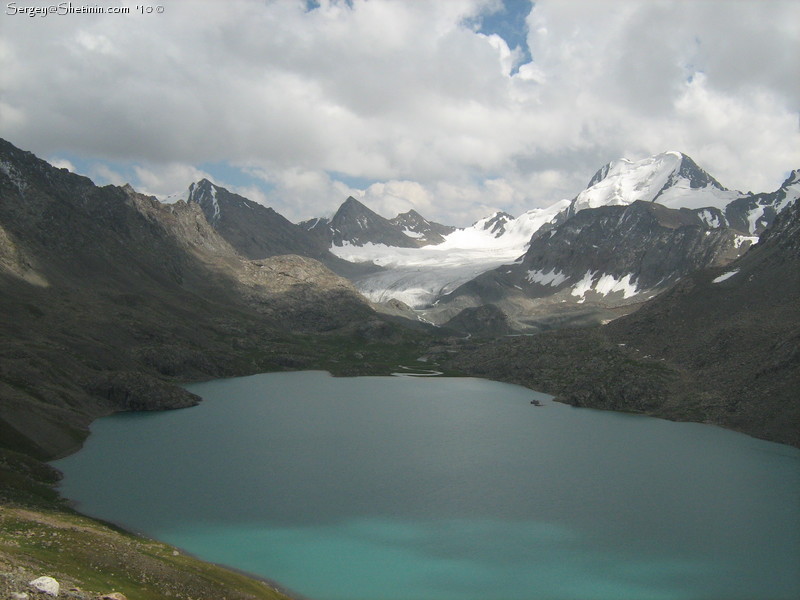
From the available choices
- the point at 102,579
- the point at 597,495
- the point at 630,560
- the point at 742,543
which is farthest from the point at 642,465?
the point at 102,579

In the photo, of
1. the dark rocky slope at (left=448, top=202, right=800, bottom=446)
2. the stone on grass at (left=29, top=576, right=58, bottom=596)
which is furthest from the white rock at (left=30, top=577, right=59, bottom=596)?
the dark rocky slope at (left=448, top=202, right=800, bottom=446)

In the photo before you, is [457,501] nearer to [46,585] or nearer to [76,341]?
[46,585]

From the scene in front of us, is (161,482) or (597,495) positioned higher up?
(597,495)

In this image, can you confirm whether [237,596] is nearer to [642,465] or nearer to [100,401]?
[642,465]

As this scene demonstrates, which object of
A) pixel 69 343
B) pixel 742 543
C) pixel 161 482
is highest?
pixel 69 343

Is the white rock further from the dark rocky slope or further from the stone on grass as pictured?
the dark rocky slope

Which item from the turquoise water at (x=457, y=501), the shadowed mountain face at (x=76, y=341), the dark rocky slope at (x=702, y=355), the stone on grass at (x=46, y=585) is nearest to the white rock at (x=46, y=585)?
the stone on grass at (x=46, y=585)

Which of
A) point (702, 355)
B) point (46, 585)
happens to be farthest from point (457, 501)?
point (702, 355)

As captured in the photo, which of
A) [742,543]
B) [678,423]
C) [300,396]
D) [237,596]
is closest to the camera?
[237,596]
